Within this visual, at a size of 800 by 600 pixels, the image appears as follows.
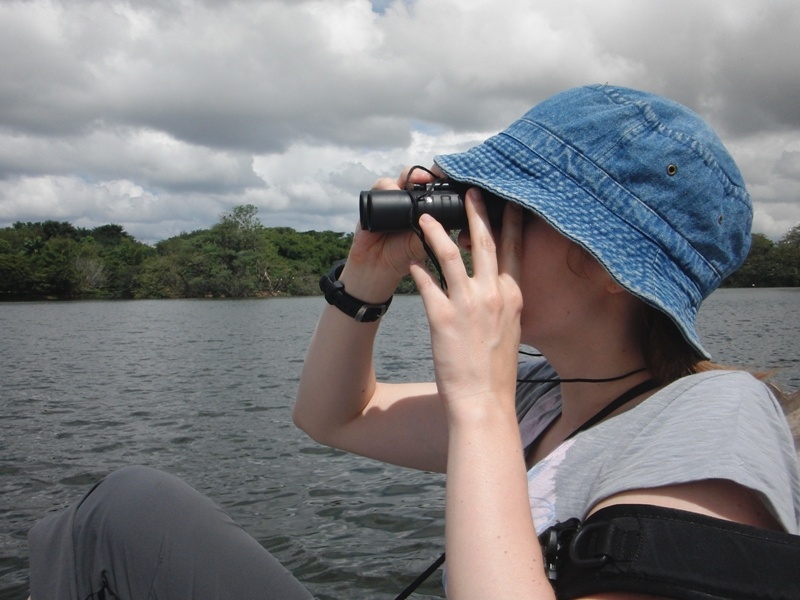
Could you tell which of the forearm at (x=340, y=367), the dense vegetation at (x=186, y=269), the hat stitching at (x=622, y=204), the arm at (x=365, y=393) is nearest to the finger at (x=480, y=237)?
the hat stitching at (x=622, y=204)

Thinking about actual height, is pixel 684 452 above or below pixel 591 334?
below

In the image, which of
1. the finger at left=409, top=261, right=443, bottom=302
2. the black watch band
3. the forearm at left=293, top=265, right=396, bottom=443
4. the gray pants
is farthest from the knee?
the finger at left=409, top=261, right=443, bottom=302

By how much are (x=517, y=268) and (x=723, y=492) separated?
19.1 inches

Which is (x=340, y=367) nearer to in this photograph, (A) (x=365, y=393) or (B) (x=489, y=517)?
(A) (x=365, y=393)

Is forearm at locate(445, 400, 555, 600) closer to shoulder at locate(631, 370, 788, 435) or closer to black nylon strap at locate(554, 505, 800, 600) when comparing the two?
black nylon strap at locate(554, 505, 800, 600)

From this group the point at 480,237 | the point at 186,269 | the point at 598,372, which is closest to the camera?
the point at 480,237

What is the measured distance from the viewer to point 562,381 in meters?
1.55

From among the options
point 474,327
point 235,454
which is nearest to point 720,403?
point 474,327

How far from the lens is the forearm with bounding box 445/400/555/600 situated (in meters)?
0.98

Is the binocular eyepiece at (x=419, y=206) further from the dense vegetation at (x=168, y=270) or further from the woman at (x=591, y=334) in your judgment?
the dense vegetation at (x=168, y=270)

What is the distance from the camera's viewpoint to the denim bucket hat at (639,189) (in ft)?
4.12

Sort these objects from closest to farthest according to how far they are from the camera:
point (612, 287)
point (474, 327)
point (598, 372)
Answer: point (474, 327), point (612, 287), point (598, 372)

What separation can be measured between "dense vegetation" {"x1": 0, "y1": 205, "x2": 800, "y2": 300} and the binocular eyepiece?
70890 millimetres

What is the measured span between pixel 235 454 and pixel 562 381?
6.72 meters
